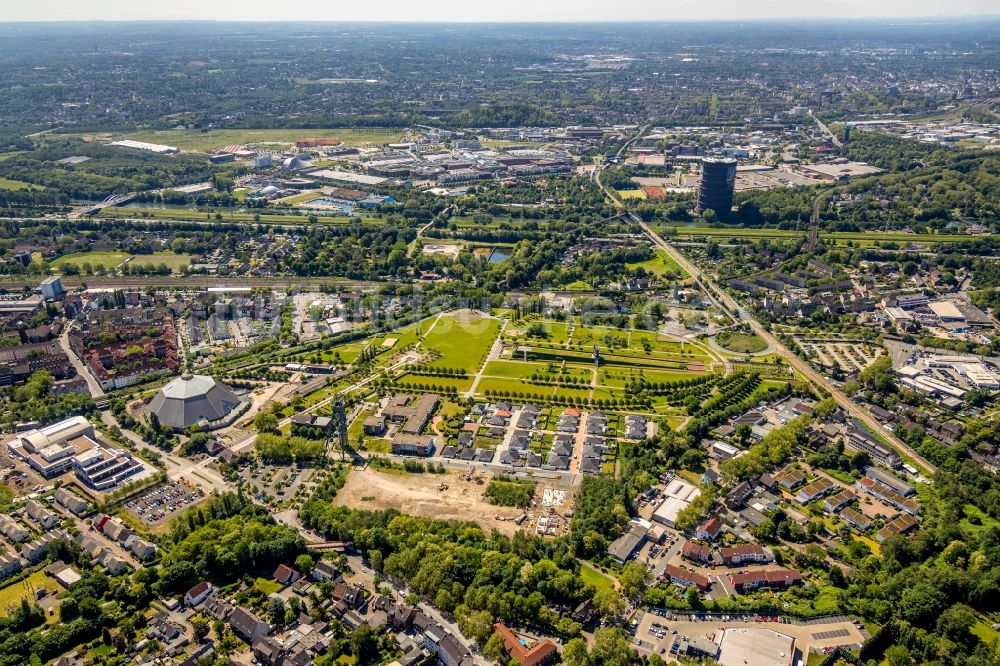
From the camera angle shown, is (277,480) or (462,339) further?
(462,339)

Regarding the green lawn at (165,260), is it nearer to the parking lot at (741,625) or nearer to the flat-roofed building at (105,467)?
the flat-roofed building at (105,467)

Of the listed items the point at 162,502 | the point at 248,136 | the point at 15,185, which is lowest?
the point at 162,502

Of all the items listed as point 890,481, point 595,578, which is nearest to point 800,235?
point 890,481

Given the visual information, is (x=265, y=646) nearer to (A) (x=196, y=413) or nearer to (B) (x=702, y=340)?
(A) (x=196, y=413)

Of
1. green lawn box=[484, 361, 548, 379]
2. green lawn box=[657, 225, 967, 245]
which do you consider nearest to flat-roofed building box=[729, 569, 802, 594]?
green lawn box=[484, 361, 548, 379]

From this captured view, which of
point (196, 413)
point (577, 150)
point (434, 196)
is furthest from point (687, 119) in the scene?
point (196, 413)

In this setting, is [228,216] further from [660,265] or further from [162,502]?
[162,502]
